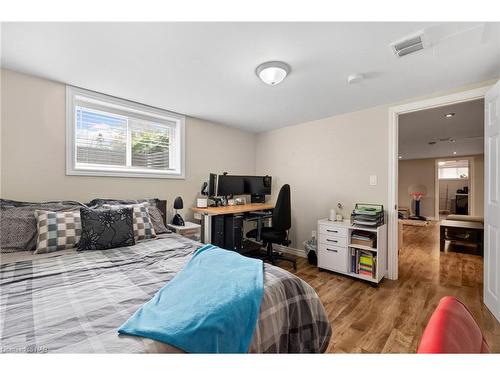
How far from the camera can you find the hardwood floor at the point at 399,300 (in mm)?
1638

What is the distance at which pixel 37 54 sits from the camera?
173cm

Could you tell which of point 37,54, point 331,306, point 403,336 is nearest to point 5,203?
point 37,54

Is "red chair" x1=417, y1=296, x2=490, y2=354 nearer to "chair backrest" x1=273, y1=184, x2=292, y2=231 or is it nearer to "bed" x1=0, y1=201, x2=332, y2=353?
"bed" x1=0, y1=201, x2=332, y2=353

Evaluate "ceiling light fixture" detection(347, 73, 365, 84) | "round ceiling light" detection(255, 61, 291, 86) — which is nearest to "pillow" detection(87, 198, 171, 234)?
"round ceiling light" detection(255, 61, 291, 86)

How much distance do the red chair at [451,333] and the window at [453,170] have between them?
11173mm

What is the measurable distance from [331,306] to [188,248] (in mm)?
1519

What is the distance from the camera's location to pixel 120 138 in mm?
2758

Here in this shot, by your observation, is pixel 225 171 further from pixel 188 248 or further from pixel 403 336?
pixel 403 336

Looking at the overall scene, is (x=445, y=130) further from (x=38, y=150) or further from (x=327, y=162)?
(x=38, y=150)

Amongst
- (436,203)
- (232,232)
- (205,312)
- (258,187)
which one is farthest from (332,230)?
(436,203)

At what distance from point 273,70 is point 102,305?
197cm

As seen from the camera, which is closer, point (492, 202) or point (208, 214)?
point (492, 202)
